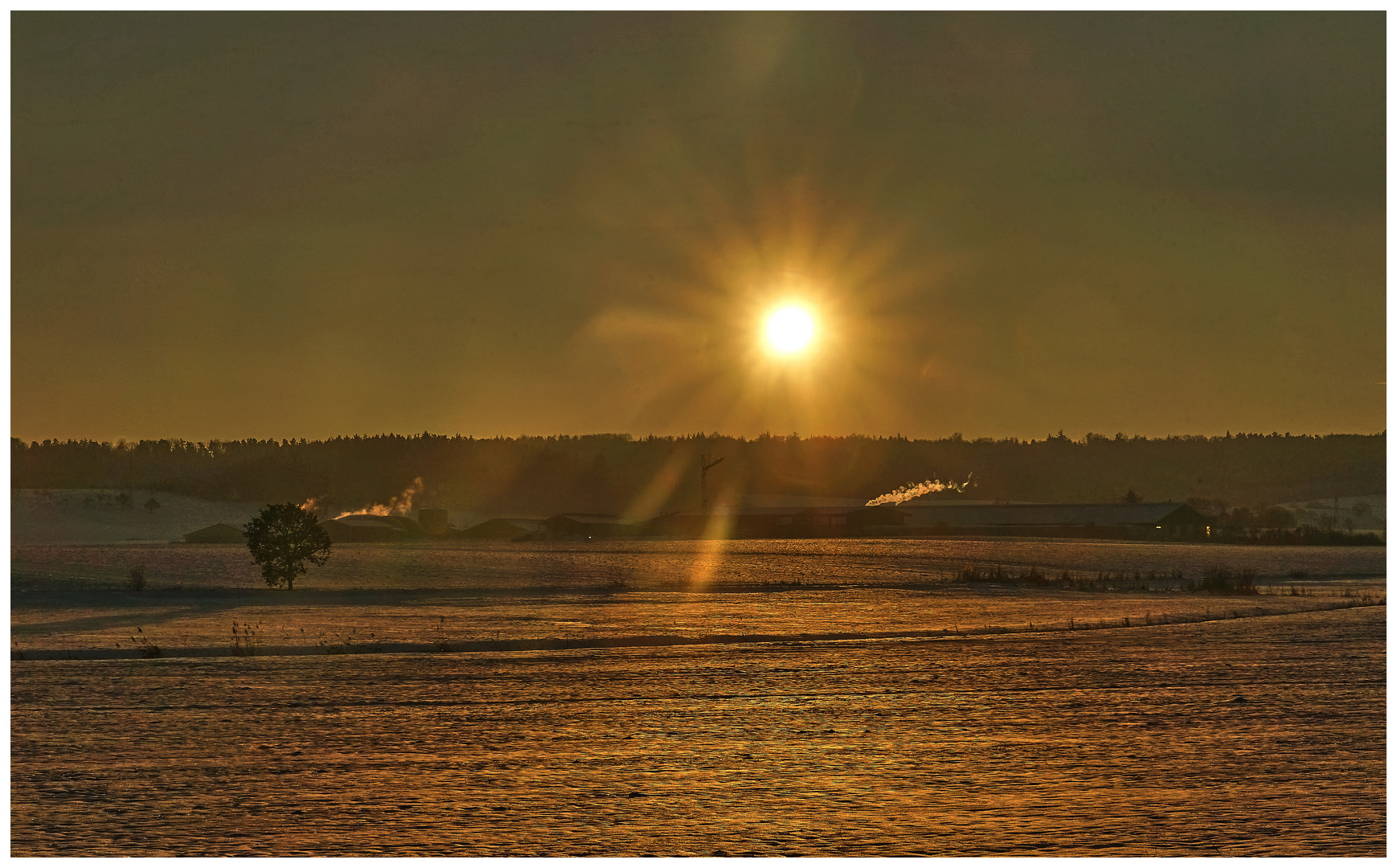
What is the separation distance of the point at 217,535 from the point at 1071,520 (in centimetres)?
6600

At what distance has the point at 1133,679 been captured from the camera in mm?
23031

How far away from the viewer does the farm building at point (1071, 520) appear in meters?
113

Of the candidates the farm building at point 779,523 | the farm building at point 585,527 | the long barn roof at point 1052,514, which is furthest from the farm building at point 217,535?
the long barn roof at point 1052,514

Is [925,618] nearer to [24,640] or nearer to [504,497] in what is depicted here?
[24,640]

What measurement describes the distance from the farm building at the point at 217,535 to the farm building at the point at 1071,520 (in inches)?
2040

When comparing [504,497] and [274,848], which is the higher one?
[504,497]

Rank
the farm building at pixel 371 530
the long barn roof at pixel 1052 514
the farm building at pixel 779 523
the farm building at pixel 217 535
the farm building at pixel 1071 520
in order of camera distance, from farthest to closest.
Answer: the farm building at pixel 779 523
the long barn roof at pixel 1052 514
the farm building at pixel 1071 520
the farm building at pixel 371 530
the farm building at pixel 217 535

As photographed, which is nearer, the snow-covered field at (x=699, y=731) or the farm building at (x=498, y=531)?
the snow-covered field at (x=699, y=731)

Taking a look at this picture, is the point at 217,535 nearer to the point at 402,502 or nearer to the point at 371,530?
the point at 371,530

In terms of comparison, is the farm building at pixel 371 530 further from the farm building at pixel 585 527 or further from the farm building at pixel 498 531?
the farm building at pixel 585 527

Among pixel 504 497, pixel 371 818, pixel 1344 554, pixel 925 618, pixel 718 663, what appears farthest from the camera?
pixel 504 497

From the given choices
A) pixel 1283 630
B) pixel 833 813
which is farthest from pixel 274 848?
pixel 1283 630

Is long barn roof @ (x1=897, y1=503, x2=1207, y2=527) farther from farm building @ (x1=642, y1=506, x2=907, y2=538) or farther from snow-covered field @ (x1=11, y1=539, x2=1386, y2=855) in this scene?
snow-covered field @ (x1=11, y1=539, x2=1386, y2=855)

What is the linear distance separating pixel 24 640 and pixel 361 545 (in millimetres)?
63083
